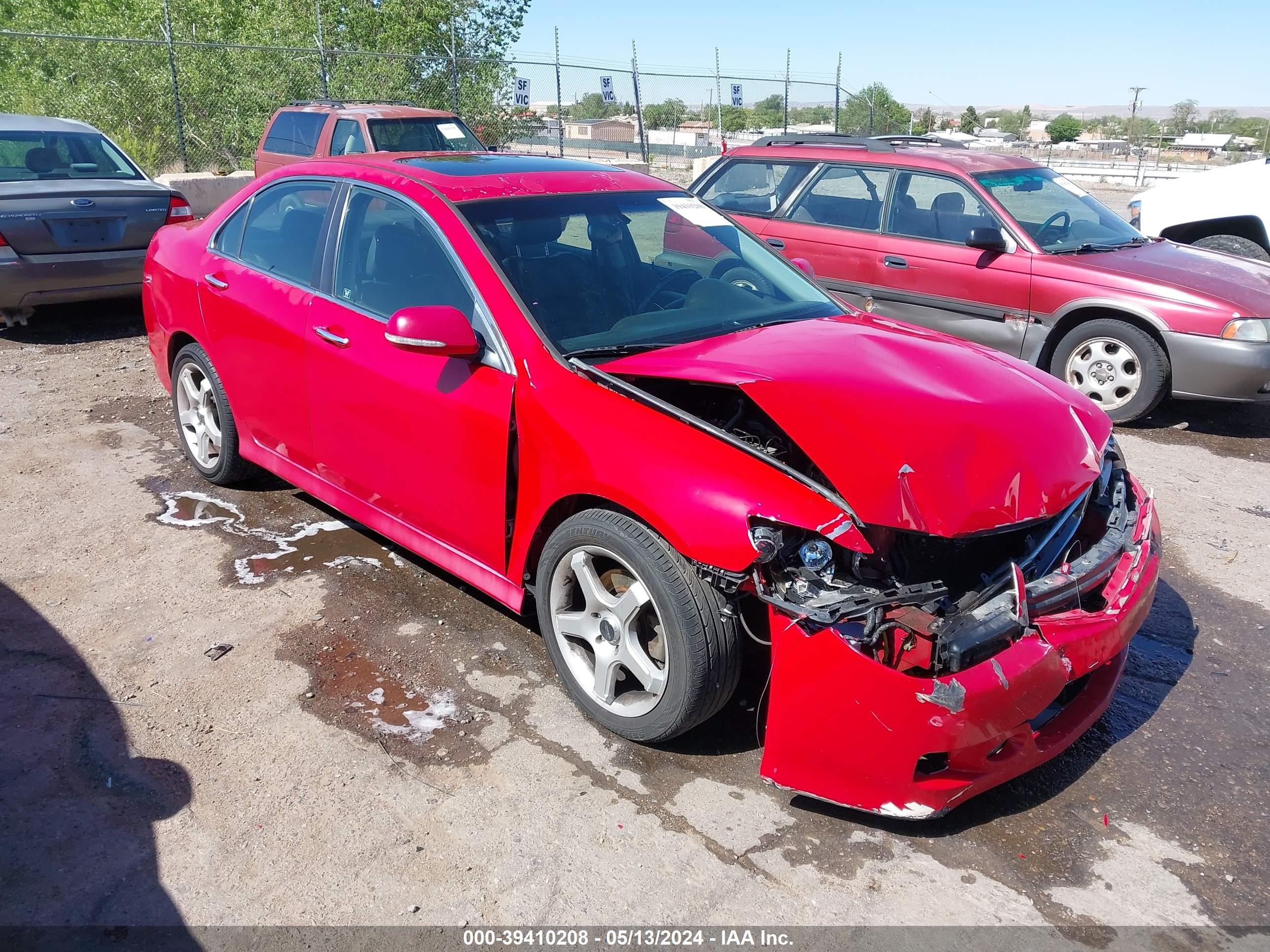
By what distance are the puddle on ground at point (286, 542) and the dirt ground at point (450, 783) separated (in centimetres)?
2

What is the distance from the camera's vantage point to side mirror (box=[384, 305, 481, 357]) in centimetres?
328

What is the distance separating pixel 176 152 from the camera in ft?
59.6

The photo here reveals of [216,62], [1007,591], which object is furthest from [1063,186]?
[216,62]

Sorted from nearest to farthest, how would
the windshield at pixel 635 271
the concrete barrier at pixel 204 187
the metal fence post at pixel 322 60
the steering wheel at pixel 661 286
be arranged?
the windshield at pixel 635 271 → the steering wheel at pixel 661 286 → the concrete barrier at pixel 204 187 → the metal fence post at pixel 322 60

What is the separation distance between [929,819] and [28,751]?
2.80 meters

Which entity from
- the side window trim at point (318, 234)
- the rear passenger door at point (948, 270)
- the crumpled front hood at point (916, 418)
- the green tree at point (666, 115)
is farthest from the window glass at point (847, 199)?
the green tree at point (666, 115)

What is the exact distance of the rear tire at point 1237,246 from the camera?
8875 millimetres

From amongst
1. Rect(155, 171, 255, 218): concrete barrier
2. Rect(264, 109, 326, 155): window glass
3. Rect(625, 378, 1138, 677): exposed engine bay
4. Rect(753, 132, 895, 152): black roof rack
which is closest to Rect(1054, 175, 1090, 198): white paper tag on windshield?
Rect(753, 132, 895, 152): black roof rack

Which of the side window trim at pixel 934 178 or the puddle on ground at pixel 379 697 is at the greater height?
the side window trim at pixel 934 178

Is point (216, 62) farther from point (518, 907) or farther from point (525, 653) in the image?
point (518, 907)

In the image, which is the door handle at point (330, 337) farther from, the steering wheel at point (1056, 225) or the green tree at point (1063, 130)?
the green tree at point (1063, 130)

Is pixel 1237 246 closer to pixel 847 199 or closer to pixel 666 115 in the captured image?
pixel 847 199

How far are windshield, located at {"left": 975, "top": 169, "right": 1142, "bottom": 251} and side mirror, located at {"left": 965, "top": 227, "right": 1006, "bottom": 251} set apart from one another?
240 mm

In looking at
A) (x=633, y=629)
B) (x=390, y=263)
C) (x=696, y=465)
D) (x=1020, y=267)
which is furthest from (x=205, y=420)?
(x=1020, y=267)
